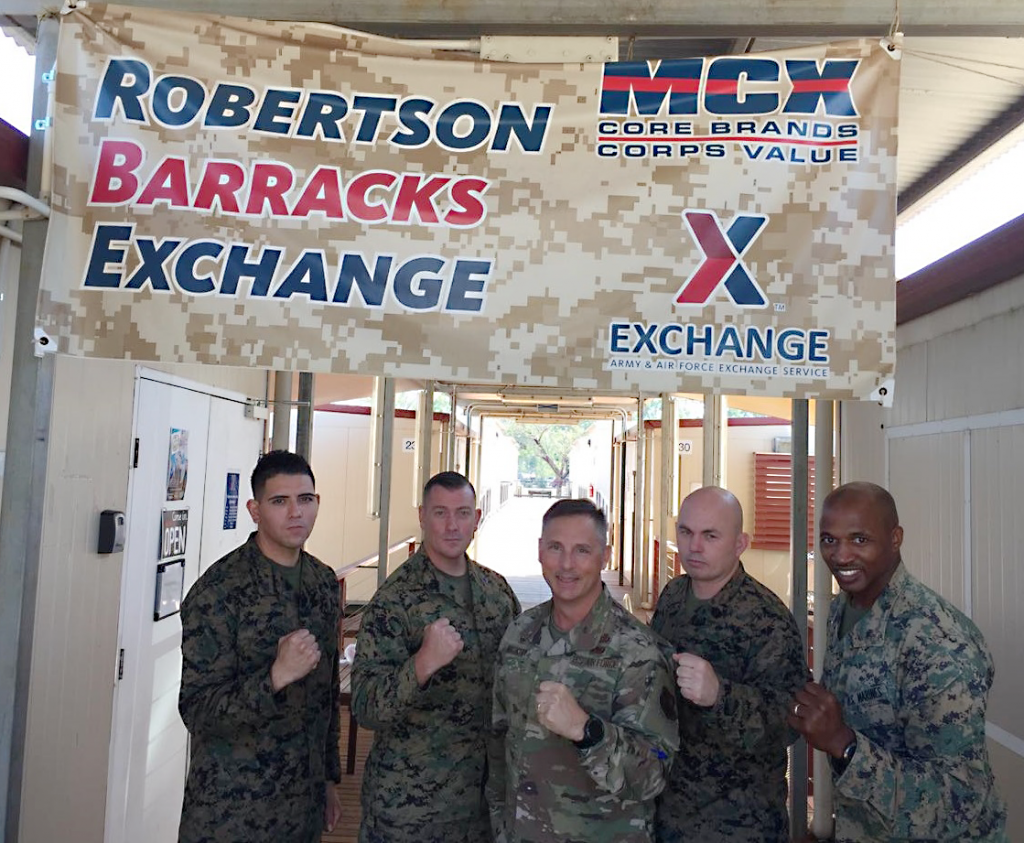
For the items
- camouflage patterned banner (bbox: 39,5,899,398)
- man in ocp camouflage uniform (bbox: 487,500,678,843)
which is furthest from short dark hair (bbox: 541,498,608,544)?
camouflage patterned banner (bbox: 39,5,899,398)

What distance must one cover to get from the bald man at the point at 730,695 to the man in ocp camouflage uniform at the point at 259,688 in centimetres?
106

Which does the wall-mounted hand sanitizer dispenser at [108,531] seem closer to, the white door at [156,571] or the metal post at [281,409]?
the white door at [156,571]

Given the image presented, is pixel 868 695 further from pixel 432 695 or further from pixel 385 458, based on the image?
pixel 385 458

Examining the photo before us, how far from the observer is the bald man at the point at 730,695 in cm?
202

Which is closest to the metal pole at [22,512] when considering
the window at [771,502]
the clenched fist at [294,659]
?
the clenched fist at [294,659]

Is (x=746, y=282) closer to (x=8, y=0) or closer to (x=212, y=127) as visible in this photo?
(x=212, y=127)

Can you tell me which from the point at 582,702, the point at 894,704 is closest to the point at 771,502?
the point at 894,704

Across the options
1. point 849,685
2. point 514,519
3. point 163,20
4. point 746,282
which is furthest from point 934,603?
point 514,519

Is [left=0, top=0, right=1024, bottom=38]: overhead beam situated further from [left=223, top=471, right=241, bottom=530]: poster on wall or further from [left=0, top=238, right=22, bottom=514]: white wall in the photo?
[left=223, top=471, right=241, bottom=530]: poster on wall

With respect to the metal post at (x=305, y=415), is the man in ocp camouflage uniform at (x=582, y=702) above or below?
below

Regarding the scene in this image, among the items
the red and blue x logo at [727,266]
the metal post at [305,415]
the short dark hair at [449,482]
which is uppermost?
the red and blue x logo at [727,266]

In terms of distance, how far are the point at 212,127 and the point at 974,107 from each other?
3.86 metres

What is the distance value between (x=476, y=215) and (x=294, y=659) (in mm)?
1277

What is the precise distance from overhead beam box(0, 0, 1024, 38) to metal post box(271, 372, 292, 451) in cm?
254
